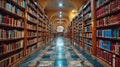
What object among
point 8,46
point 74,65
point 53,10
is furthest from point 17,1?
point 53,10

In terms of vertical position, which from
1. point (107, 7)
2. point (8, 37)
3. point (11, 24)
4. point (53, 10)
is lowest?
point (8, 37)

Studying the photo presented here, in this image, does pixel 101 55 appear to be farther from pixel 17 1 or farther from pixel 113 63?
pixel 17 1

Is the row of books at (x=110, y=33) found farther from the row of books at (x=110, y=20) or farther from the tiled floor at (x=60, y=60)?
A: the tiled floor at (x=60, y=60)

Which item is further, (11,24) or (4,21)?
(11,24)

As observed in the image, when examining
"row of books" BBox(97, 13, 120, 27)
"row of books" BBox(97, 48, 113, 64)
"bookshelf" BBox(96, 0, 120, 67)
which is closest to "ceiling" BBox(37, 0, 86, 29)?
"bookshelf" BBox(96, 0, 120, 67)

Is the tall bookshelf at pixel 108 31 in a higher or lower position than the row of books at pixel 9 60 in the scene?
higher

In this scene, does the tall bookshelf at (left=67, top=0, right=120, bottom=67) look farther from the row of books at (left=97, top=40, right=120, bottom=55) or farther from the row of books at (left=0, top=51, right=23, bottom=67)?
the row of books at (left=0, top=51, right=23, bottom=67)

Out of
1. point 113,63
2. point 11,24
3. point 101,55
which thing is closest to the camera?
point 113,63

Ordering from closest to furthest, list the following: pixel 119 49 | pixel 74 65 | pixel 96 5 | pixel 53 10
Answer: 1. pixel 119 49
2. pixel 74 65
3. pixel 96 5
4. pixel 53 10

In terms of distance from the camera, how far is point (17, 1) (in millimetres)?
4094

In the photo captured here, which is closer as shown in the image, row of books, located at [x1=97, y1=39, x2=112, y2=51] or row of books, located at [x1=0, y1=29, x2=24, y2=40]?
row of books, located at [x1=0, y1=29, x2=24, y2=40]

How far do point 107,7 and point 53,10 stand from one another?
1369 centimetres

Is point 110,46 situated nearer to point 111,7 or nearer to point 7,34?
point 111,7

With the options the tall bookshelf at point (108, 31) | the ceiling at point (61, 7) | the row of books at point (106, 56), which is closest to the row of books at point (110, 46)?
the tall bookshelf at point (108, 31)
